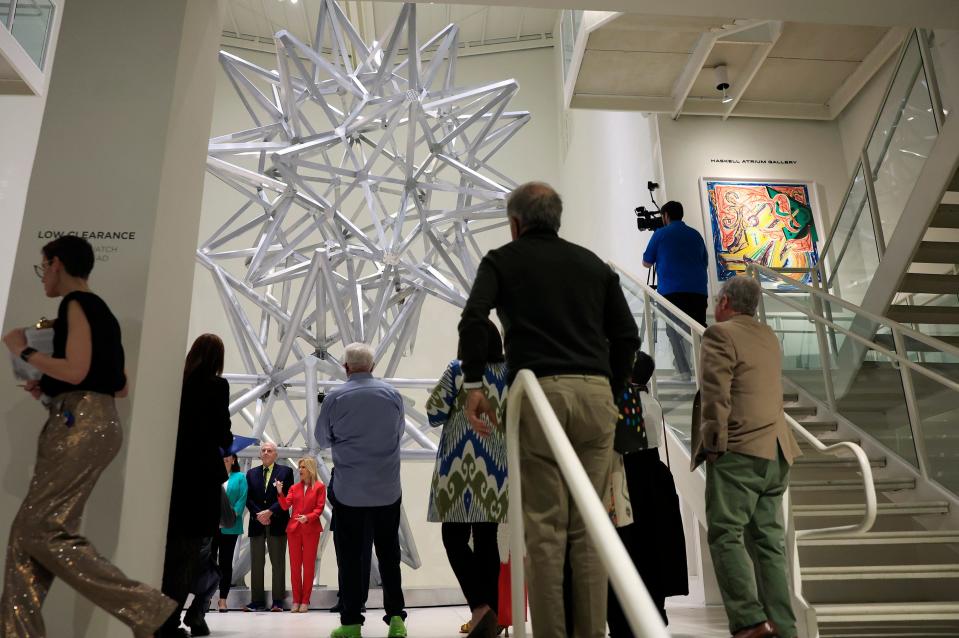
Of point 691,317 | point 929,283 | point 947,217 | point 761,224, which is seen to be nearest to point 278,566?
point 691,317

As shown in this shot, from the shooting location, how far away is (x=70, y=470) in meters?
2.95

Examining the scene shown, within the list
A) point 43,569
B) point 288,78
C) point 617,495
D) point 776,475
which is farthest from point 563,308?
point 288,78

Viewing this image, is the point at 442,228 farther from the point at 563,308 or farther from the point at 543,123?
the point at 563,308

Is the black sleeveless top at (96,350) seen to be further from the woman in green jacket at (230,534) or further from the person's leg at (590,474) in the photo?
the woman in green jacket at (230,534)

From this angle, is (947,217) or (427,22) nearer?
(947,217)

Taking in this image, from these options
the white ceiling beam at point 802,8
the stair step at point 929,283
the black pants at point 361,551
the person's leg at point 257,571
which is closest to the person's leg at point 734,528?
the black pants at point 361,551

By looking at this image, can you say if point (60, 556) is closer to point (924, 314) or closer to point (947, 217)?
point (947, 217)

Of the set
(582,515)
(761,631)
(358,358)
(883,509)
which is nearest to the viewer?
(582,515)

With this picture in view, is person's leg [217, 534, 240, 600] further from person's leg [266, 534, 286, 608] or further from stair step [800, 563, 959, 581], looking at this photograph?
stair step [800, 563, 959, 581]

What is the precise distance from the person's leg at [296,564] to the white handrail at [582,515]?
4710 mm

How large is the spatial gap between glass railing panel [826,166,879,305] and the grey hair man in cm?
586

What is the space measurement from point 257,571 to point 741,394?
5.23 m

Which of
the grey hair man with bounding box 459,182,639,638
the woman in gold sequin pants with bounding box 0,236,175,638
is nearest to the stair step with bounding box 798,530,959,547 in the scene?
the grey hair man with bounding box 459,182,639,638

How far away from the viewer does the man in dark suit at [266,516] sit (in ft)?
24.2
